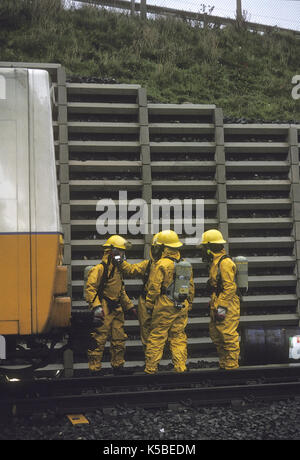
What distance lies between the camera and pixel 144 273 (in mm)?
7895

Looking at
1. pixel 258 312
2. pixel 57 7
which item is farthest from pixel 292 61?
pixel 258 312

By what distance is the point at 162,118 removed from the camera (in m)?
9.99

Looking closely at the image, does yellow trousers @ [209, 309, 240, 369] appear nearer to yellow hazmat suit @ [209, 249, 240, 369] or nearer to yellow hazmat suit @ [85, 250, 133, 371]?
yellow hazmat suit @ [209, 249, 240, 369]

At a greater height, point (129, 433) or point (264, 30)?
point (264, 30)

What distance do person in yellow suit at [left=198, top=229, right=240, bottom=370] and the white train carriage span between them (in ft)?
9.34

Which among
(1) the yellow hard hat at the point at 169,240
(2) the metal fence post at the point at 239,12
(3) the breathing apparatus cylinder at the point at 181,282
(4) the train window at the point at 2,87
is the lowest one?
(3) the breathing apparatus cylinder at the point at 181,282

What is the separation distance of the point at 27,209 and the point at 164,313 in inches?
114

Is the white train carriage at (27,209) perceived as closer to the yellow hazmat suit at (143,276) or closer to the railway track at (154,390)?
the railway track at (154,390)

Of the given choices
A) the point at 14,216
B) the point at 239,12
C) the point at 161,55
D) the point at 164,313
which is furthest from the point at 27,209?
the point at 239,12

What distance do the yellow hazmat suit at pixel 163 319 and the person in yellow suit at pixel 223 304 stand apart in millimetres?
525

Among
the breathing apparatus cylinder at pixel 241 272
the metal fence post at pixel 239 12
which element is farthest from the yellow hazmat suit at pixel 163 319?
the metal fence post at pixel 239 12

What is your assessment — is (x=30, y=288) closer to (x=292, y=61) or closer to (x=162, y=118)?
(x=162, y=118)

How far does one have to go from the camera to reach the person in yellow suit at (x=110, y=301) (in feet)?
24.6
